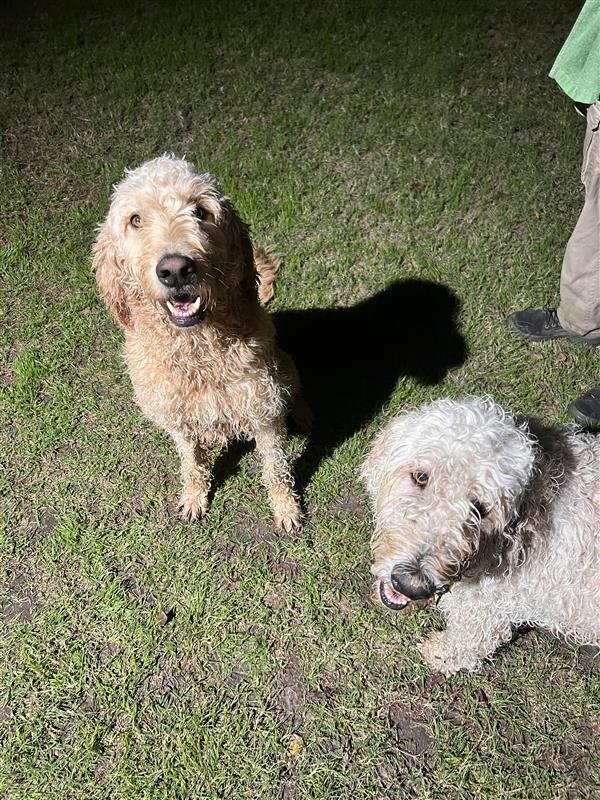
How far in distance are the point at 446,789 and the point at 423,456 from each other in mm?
1862

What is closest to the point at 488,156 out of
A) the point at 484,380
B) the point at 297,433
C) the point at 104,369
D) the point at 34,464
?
the point at 484,380

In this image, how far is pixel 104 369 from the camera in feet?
14.3

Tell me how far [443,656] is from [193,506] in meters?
1.68

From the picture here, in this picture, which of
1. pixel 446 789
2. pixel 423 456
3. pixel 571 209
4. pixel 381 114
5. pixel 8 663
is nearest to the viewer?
pixel 423 456

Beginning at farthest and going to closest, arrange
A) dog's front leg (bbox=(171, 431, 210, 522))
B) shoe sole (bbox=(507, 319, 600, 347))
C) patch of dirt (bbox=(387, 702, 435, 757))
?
1. shoe sole (bbox=(507, 319, 600, 347))
2. dog's front leg (bbox=(171, 431, 210, 522))
3. patch of dirt (bbox=(387, 702, 435, 757))

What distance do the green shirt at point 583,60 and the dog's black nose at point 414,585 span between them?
242cm

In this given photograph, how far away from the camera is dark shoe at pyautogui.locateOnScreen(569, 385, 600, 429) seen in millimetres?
3967

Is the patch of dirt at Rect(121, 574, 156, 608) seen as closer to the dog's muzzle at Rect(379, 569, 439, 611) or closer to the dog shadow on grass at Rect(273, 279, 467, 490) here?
the dog shadow on grass at Rect(273, 279, 467, 490)

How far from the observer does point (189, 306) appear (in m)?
2.68

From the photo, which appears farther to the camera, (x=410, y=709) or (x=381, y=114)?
(x=381, y=114)

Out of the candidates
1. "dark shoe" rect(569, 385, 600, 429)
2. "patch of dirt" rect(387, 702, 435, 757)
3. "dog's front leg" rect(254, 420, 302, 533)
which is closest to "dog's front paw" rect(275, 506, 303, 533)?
"dog's front leg" rect(254, 420, 302, 533)

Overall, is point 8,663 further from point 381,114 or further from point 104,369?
point 381,114

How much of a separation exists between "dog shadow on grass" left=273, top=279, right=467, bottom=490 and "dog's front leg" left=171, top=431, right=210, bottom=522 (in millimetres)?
639

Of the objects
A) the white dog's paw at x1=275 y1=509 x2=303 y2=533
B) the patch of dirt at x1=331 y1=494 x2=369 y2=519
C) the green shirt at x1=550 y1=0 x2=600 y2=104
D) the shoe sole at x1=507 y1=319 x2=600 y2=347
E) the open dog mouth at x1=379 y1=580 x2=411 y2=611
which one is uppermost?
the green shirt at x1=550 y1=0 x2=600 y2=104
